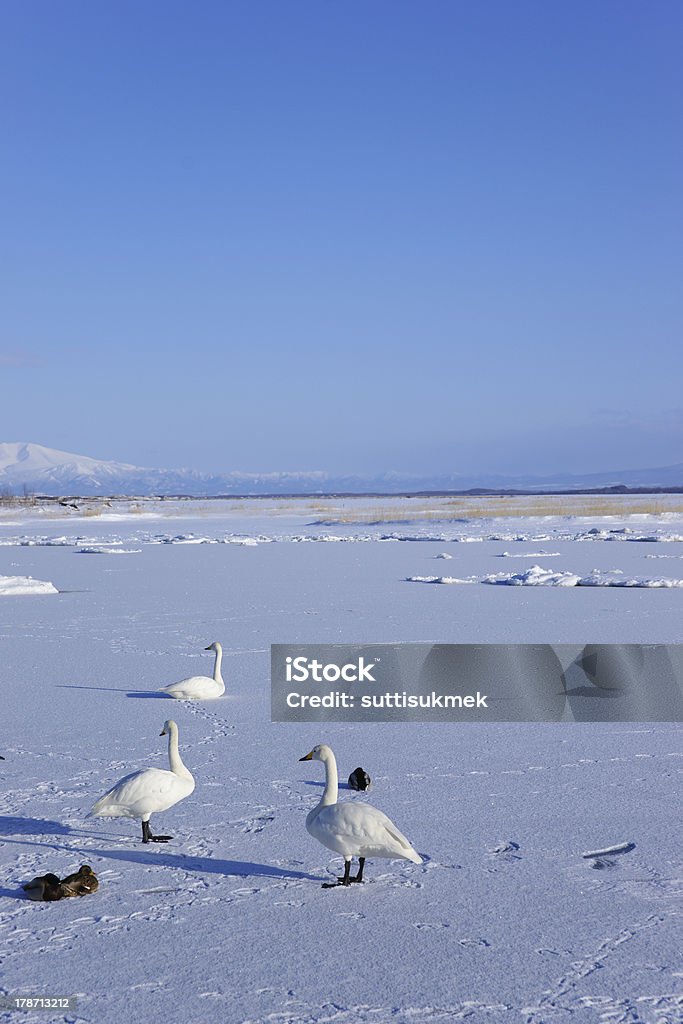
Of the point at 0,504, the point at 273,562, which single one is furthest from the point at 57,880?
the point at 0,504

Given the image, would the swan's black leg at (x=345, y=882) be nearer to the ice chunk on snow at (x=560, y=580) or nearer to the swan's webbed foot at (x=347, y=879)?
the swan's webbed foot at (x=347, y=879)

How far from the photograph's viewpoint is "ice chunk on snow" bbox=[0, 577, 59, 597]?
15.5m

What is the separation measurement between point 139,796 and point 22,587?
1200 cm

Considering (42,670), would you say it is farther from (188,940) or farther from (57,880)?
(188,940)

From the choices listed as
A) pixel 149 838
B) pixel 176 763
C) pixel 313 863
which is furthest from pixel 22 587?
pixel 313 863

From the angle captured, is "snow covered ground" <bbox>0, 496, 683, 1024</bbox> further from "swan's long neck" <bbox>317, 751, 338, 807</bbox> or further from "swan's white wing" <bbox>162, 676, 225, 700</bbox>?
"swan's long neck" <bbox>317, 751, 338, 807</bbox>

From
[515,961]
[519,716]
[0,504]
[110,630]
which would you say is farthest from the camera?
[0,504]

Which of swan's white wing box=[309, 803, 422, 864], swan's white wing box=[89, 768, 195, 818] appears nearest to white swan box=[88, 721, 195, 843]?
swan's white wing box=[89, 768, 195, 818]

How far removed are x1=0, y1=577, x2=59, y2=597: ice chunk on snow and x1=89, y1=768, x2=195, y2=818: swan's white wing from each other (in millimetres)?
11554

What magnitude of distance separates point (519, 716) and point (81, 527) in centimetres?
3647

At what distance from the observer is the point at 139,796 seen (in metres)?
4.57

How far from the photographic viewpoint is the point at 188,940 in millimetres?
3623

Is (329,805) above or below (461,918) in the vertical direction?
above

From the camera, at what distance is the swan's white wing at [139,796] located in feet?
15.0
